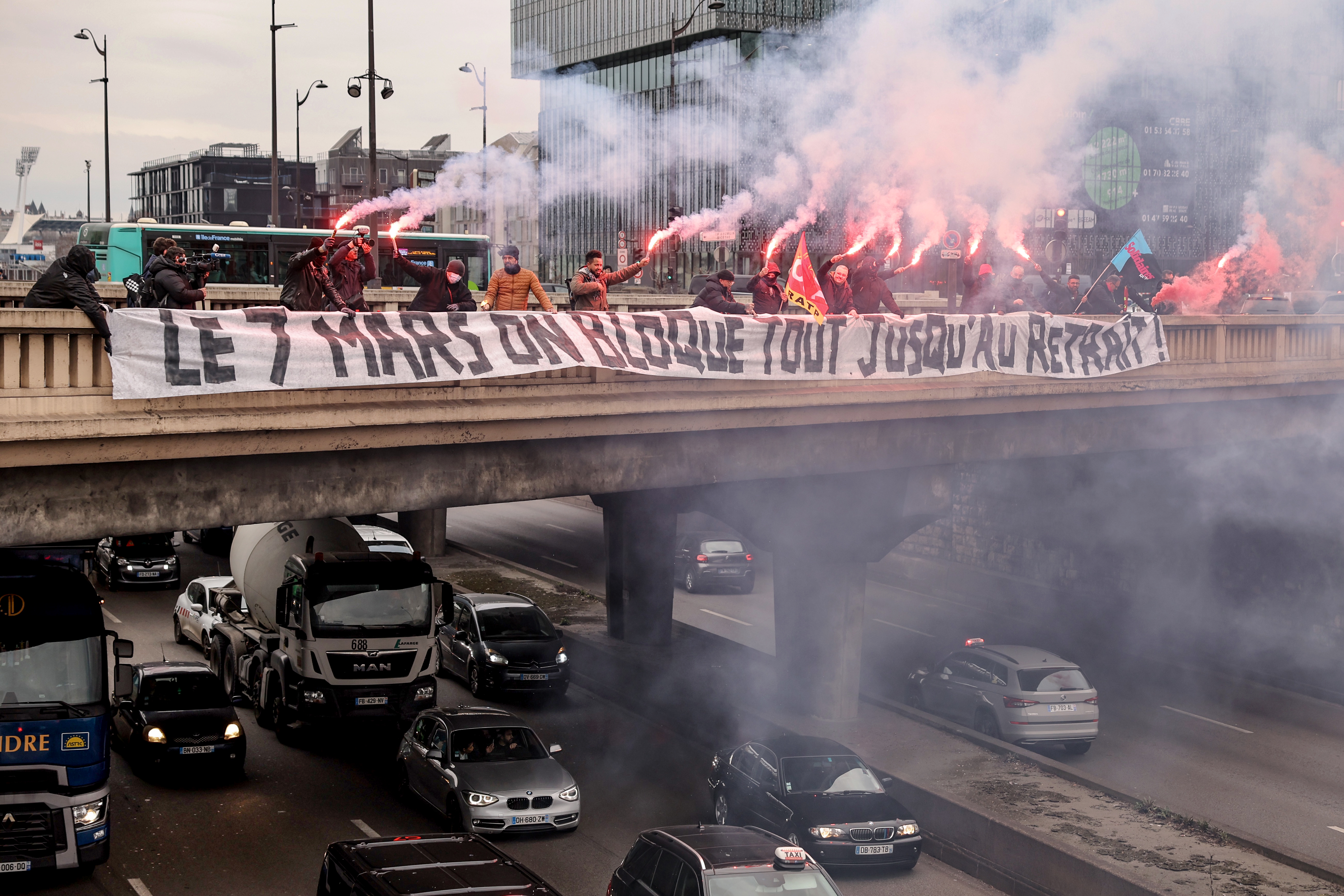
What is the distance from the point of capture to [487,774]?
16625 mm

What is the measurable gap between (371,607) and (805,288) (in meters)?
8.14

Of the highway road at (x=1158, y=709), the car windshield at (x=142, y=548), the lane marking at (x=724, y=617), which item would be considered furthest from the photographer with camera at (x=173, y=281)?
the car windshield at (x=142, y=548)

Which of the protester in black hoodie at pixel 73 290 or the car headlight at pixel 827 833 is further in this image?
the car headlight at pixel 827 833

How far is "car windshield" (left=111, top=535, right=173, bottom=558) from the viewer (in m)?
33.8

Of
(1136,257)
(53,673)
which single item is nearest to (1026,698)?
(1136,257)

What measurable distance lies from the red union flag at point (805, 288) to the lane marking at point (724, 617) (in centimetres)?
1635

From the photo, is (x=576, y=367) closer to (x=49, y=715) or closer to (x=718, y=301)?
(x=718, y=301)

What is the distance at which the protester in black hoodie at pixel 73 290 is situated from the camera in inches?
424

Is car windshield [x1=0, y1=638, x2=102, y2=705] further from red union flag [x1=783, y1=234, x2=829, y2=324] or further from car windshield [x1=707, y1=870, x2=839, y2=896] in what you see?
red union flag [x1=783, y1=234, x2=829, y2=324]

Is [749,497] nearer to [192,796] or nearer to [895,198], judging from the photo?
[192,796]

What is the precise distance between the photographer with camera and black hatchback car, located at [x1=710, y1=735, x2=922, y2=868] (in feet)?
29.1

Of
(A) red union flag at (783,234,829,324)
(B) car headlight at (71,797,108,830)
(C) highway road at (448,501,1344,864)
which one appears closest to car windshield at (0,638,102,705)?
(B) car headlight at (71,797,108,830)

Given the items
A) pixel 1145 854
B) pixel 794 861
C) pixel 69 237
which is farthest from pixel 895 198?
pixel 69 237

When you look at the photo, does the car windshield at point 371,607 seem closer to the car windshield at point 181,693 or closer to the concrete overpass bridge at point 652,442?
the car windshield at point 181,693
